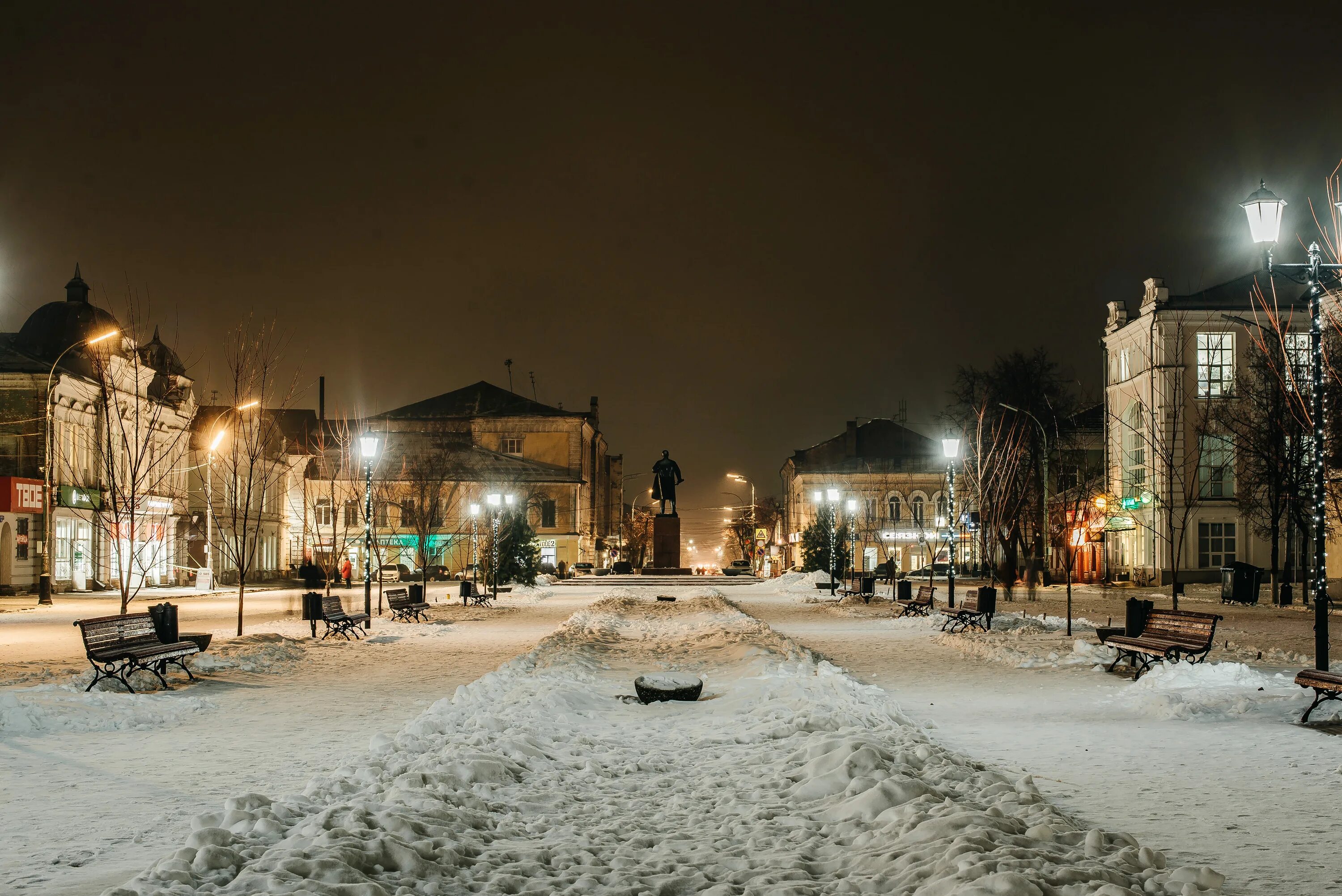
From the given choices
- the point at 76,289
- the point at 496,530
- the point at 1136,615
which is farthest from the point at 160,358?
the point at 1136,615

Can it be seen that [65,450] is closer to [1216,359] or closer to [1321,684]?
[1321,684]

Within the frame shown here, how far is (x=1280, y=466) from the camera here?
38469 millimetres

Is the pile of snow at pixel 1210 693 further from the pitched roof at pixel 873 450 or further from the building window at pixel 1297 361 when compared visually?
the pitched roof at pixel 873 450

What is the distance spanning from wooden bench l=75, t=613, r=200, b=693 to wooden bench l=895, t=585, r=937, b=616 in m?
18.1

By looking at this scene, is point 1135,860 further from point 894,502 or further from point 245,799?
point 894,502

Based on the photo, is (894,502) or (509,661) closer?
(509,661)

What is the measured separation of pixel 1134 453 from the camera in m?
55.1

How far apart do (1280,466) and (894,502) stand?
5180 cm

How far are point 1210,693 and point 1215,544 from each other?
45.0m

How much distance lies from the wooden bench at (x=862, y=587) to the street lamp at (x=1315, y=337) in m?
24.7

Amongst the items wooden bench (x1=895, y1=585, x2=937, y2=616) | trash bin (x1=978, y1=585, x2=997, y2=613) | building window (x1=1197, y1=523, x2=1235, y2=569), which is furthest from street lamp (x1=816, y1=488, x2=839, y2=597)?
trash bin (x1=978, y1=585, x2=997, y2=613)

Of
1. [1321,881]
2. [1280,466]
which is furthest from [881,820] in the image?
[1280,466]

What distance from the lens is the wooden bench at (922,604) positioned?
2850 cm

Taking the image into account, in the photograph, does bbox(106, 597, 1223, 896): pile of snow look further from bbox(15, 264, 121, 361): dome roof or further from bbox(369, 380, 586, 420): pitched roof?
bbox(369, 380, 586, 420): pitched roof
